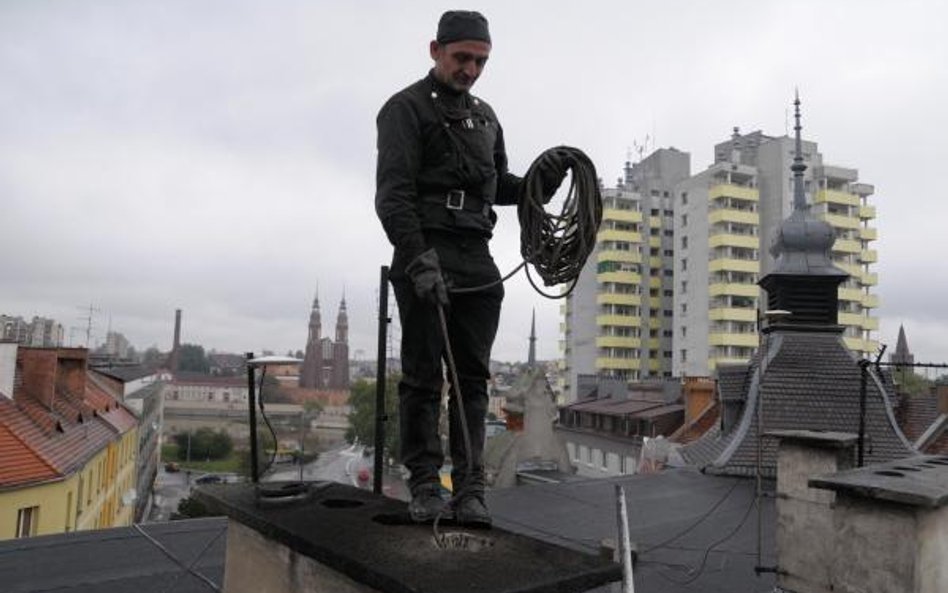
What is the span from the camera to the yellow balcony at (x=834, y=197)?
58.5 meters

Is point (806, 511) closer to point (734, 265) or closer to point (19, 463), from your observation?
point (19, 463)

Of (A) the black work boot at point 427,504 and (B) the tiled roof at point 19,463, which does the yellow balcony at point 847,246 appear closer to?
(B) the tiled roof at point 19,463

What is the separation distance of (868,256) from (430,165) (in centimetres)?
6643

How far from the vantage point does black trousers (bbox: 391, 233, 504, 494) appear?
388 centimetres

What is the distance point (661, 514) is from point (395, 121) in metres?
8.19

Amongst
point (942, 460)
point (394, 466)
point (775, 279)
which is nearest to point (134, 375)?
point (394, 466)

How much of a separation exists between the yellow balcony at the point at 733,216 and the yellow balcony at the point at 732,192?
3.74ft

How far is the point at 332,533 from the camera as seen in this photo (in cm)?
333

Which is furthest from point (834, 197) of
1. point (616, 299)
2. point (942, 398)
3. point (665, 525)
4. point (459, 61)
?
point (459, 61)

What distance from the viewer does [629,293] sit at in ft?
211

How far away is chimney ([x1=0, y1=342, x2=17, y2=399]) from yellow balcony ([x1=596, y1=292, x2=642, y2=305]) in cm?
4971

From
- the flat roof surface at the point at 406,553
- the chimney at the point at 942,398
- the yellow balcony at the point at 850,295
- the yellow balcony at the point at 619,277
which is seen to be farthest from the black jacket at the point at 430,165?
the yellow balcony at the point at 850,295

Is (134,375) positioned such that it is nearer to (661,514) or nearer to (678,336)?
(678,336)

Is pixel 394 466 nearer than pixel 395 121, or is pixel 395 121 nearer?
pixel 395 121
